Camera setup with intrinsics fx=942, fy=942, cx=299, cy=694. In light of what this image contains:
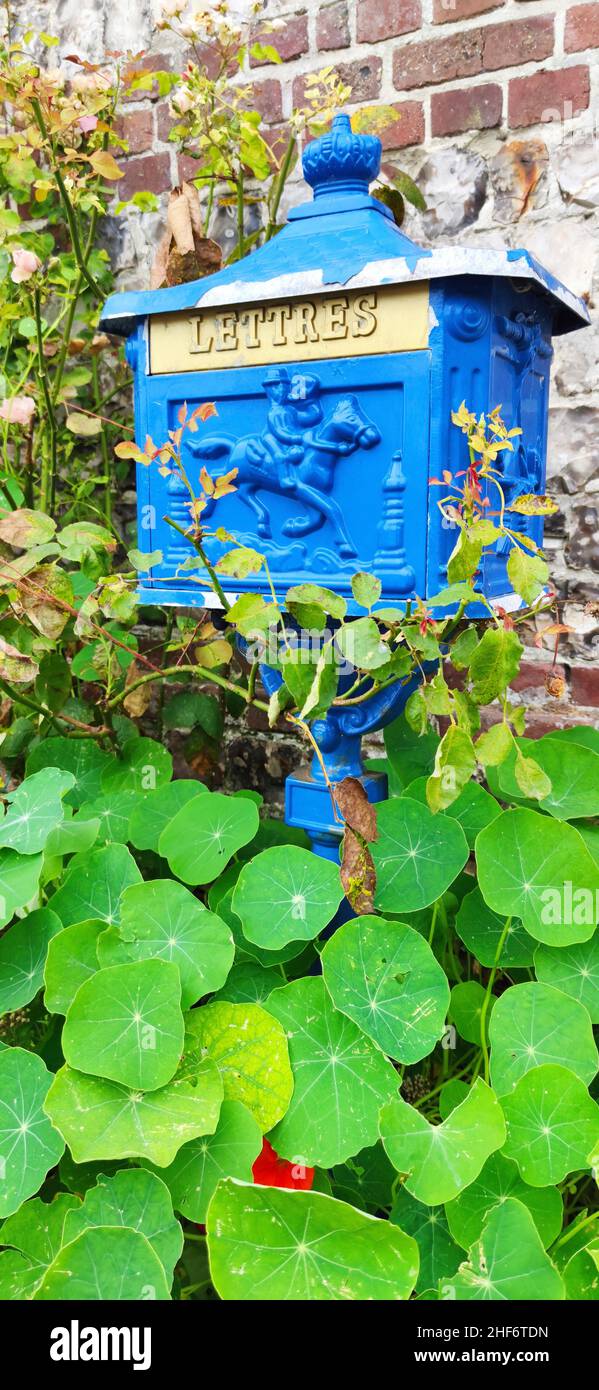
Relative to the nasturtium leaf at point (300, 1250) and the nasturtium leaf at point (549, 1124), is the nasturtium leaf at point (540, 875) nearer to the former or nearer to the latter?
the nasturtium leaf at point (549, 1124)

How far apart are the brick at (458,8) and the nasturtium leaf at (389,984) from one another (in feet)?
4.87

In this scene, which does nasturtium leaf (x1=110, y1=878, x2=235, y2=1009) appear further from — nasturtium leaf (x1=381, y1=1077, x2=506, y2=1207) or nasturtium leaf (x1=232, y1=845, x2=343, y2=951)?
nasturtium leaf (x1=381, y1=1077, x2=506, y2=1207)

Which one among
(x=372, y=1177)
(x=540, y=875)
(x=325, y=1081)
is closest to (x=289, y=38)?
(x=540, y=875)

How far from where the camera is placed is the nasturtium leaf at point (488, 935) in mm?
1214

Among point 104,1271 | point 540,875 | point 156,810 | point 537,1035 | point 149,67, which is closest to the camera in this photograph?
point 104,1271

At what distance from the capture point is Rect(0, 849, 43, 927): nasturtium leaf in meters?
1.10

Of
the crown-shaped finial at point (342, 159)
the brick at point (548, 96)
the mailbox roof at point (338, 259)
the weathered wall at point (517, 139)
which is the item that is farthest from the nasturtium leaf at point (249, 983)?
the brick at point (548, 96)

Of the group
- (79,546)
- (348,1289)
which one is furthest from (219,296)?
(348,1289)

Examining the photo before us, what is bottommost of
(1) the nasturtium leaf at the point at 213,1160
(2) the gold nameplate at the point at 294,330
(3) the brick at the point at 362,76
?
(1) the nasturtium leaf at the point at 213,1160

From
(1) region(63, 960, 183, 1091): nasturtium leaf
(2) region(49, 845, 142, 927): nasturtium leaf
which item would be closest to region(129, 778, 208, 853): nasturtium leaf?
(2) region(49, 845, 142, 927): nasturtium leaf

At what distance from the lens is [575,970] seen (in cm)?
114

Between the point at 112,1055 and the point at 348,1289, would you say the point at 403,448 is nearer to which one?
the point at 112,1055

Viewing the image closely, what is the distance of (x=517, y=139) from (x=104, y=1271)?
1699 millimetres

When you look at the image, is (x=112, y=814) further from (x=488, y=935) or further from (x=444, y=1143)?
(x=444, y=1143)
